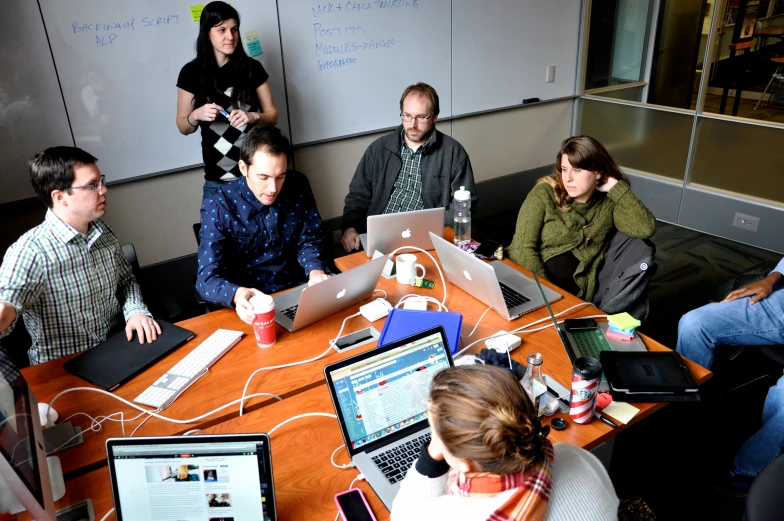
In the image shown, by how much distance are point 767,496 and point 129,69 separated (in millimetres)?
3301

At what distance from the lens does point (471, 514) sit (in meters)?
1.10

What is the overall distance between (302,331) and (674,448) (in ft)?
5.29

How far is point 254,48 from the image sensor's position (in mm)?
3420

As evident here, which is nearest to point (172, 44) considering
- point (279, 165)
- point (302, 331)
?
point (279, 165)

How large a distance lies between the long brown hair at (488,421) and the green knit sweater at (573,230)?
4.97 ft

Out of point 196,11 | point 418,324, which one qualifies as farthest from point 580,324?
point 196,11

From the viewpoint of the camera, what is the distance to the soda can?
4.98 ft

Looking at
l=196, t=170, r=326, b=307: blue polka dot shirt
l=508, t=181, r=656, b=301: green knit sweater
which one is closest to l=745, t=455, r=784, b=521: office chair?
l=508, t=181, r=656, b=301: green knit sweater

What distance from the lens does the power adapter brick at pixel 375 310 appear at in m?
2.09

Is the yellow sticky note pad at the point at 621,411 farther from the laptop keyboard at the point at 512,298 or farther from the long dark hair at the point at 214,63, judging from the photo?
the long dark hair at the point at 214,63

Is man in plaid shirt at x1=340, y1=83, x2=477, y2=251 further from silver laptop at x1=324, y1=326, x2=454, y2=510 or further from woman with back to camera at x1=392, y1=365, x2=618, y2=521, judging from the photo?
woman with back to camera at x1=392, y1=365, x2=618, y2=521

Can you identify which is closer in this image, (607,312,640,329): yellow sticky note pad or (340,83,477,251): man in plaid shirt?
(607,312,640,329): yellow sticky note pad

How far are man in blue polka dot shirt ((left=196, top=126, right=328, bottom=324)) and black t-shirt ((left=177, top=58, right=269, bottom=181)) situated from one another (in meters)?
0.71

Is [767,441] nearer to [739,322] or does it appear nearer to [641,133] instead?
[739,322]
